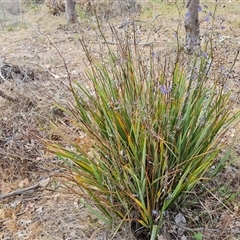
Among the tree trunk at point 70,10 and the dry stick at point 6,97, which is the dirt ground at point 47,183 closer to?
the dry stick at point 6,97

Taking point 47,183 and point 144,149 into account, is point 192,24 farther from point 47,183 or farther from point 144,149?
point 144,149

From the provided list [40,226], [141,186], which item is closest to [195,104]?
[141,186]

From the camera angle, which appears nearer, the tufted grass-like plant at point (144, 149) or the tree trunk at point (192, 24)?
the tufted grass-like plant at point (144, 149)

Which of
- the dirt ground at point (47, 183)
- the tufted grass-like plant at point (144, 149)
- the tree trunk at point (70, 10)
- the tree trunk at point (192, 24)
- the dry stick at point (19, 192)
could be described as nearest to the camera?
the tufted grass-like plant at point (144, 149)

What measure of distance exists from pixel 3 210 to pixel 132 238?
98 centimetres

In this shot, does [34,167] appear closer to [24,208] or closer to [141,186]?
[24,208]

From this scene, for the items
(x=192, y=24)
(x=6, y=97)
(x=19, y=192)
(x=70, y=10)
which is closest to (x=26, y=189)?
(x=19, y=192)

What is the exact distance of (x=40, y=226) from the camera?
2.14 m

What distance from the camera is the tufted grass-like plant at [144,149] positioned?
1675mm

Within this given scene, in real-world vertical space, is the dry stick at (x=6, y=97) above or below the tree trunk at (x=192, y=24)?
below

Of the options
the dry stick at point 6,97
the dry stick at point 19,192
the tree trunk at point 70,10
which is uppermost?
the tree trunk at point 70,10

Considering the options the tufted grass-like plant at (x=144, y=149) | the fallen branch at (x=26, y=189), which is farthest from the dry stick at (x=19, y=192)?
the tufted grass-like plant at (x=144, y=149)

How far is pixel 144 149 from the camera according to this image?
64.1 inches

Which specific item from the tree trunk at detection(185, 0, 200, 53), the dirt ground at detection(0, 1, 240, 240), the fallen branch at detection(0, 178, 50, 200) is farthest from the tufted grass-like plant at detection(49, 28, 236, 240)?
the tree trunk at detection(185, 0, 200, 53)
